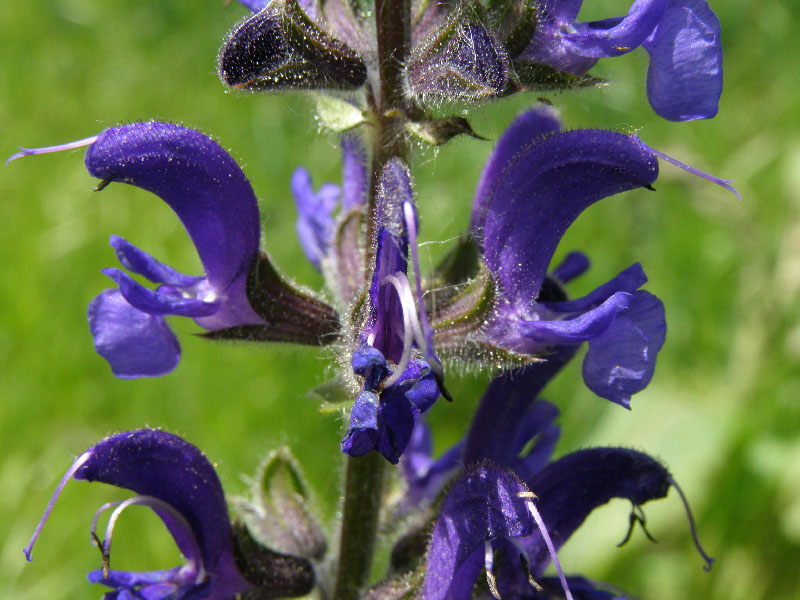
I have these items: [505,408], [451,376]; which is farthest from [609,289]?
[451,376]

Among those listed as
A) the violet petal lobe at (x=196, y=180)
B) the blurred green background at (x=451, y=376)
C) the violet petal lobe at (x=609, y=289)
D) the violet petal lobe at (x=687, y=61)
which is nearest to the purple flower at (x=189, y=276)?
the violet petal lobe at (x=196, y=180)

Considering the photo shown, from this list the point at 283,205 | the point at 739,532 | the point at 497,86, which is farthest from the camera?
the point at 283,205

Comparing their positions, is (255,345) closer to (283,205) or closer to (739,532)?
(739,532)

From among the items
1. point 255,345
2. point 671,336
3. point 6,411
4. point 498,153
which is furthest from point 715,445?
Result: point 6,411

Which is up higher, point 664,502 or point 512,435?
point 512,435

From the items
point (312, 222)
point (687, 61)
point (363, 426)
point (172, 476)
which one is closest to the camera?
point (363, 426)

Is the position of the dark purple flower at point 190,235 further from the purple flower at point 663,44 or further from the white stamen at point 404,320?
the purple flower at point 663,44

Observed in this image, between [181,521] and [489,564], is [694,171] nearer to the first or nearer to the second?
[489,564]

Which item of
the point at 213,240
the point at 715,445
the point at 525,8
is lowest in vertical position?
the point at 715,445
